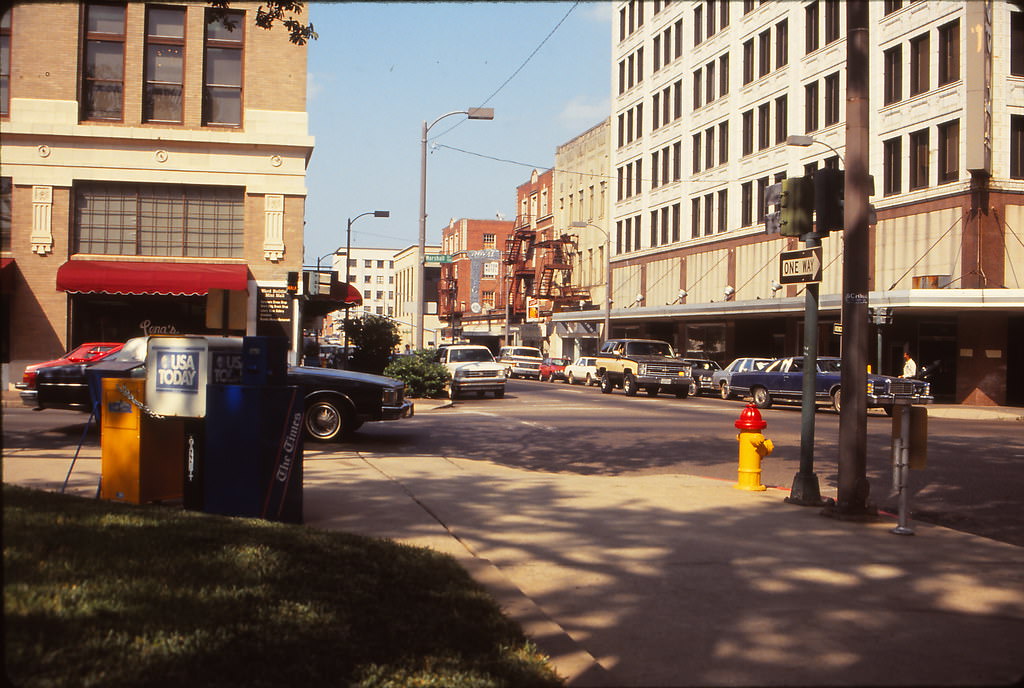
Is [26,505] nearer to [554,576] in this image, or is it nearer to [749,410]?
[554,576]

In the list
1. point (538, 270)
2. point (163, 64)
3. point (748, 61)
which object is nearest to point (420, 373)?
point (163, 64)

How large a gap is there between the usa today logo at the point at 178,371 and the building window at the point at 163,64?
71.8 feet

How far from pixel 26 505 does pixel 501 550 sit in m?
3.43

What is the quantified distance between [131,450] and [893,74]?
37.2 meters

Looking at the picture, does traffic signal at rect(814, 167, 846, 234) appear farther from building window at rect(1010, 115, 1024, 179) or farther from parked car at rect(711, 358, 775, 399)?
building window at rect(1010, 115, 1024, 179)

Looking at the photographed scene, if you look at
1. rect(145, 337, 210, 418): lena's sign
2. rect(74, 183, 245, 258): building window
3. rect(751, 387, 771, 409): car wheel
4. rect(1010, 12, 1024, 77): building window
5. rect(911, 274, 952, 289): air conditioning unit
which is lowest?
rect(751, 387, 771, 409): car wheel

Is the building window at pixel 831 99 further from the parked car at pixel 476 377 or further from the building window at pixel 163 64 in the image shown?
the building window at pixel 163 64

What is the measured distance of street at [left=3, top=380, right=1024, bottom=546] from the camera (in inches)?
428

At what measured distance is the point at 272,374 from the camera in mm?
7574

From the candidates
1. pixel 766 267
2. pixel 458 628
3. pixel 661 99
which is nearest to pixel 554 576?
pixel 458 628

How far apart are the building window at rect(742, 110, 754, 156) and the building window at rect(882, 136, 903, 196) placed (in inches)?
398

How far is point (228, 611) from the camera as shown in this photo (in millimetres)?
4418

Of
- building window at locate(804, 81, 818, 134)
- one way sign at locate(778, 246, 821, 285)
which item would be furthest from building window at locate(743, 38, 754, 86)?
one way sign at locate(778, 246, 821, 285)

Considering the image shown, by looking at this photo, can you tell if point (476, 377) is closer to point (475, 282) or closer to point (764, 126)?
point (764, 126)
